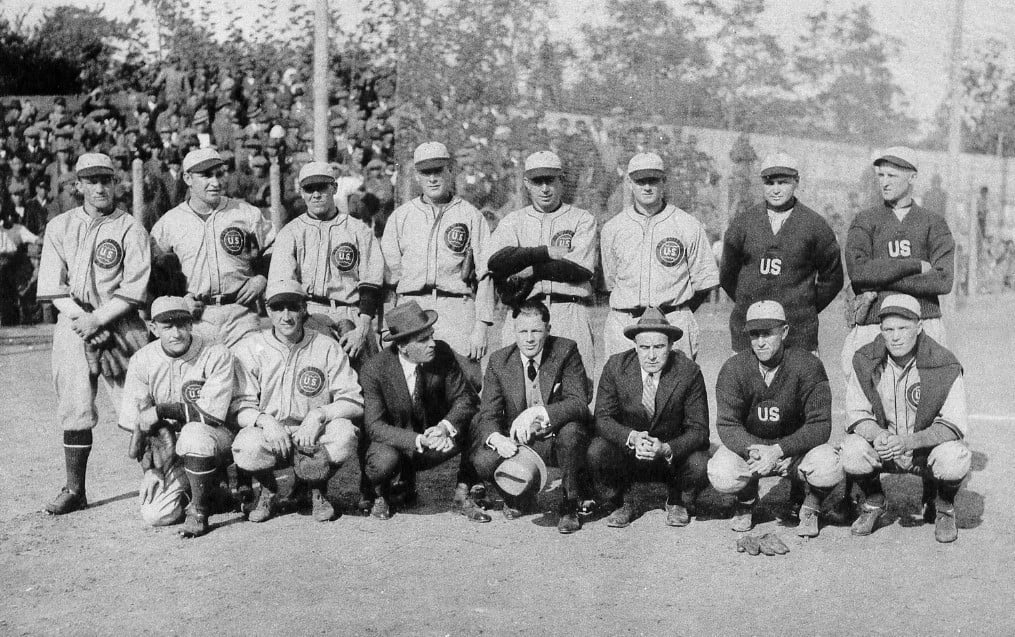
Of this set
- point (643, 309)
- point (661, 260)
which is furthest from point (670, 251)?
point (643, 309)

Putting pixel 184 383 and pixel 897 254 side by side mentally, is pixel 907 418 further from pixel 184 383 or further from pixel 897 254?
pixel 184 383

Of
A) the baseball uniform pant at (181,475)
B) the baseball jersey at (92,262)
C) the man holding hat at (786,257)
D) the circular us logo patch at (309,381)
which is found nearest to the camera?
the baseball uniform pant at (181,475)

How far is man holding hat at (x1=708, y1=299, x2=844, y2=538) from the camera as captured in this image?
5992 millimetres

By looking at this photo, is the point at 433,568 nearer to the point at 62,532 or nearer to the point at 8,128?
the point at 62,532

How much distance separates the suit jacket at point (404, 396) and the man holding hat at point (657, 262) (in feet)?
3.64

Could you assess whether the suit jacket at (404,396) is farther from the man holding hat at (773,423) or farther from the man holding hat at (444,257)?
the man holding hat at (773,423)

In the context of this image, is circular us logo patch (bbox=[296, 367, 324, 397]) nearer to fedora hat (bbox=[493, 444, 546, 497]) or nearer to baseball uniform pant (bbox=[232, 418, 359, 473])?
baseball uniform pant (bbox=[232, 418, 359, 473])

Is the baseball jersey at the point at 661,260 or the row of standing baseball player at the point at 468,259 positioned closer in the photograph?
the row of standing baseball player at the point at 468,259

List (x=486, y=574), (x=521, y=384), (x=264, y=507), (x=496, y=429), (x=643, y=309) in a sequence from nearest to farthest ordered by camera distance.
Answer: (x=486, y=574)
(x=264, y=507)
(x=496, y=429)
(x=521, y=384)
(x=643, y=309)

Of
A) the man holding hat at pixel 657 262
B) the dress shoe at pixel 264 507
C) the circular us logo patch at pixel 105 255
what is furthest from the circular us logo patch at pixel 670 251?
the circular us logo patch at pixel 105 255

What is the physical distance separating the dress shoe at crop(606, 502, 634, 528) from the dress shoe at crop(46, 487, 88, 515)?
3.03 metres

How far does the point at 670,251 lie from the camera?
6855mm

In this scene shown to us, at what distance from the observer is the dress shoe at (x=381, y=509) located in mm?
6348

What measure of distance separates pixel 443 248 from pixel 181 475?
Answer: 6.91 ft
